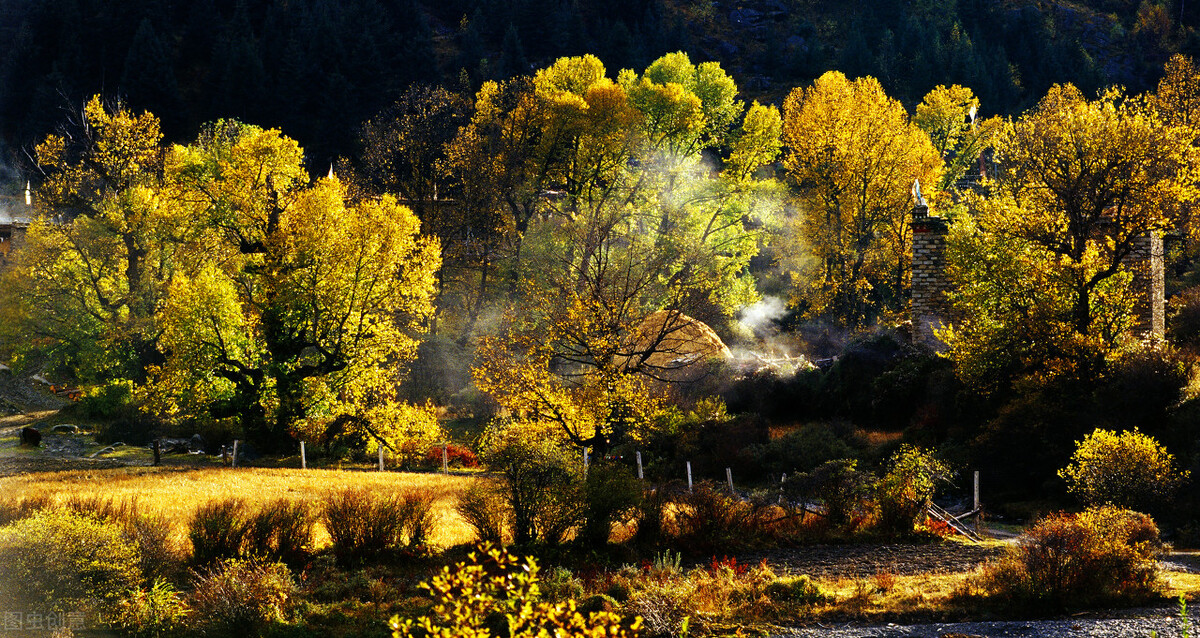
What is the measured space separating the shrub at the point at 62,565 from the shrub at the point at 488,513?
5334 mm

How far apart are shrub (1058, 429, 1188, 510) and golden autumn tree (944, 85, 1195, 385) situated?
5.34 meters

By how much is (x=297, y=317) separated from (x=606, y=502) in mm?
18508

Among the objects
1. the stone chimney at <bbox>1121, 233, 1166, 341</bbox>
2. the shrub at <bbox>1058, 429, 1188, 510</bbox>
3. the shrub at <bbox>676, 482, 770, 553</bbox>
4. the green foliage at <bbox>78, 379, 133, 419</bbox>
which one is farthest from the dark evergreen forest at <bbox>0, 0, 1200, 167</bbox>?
the shrub at <bbox>1058, 429, 1188, 510</bbox>

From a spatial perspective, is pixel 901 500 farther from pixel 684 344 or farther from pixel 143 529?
pixel 684 344

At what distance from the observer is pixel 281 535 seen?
611 inches

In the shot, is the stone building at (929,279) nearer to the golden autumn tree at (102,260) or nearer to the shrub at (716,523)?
the shrub at (716,523)

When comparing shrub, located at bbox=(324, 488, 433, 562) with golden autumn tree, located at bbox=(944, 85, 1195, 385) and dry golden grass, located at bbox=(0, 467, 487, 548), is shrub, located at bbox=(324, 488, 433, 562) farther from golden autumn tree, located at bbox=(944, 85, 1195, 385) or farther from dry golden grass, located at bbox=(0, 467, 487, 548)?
golden autumn tree, located at bbox=(944, 85, 1195, 385)

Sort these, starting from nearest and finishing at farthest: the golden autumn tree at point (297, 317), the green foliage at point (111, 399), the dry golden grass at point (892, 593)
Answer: the dry golden grass at point (892, 593) < the golden autumn tree at point (297, 317) < the green foliage at point (111, 399)

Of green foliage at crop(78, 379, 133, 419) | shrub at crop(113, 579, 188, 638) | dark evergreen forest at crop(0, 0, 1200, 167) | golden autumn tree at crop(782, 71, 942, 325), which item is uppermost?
dark evergreen forest at crop(0, 0, 1200, 167)

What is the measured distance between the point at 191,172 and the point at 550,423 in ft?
68.8

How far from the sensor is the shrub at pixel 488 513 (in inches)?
635

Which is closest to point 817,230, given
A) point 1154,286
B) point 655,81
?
point 655,81

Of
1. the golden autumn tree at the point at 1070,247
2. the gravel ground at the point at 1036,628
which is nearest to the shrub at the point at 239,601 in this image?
the gravel ground at the point at 1036,628

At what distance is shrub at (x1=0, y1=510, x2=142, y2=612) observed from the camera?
11.2 m
